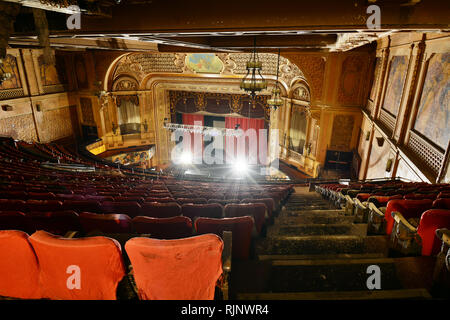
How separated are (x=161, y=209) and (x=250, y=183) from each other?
4789mm

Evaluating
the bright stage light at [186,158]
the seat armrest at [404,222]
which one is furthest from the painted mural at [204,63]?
the seat armrest at [404,222]

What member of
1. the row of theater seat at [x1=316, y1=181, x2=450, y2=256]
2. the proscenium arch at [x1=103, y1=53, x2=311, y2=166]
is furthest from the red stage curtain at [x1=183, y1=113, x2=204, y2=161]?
the row of theater seat at [x1=316, y1=181, x2=450, y2=256]

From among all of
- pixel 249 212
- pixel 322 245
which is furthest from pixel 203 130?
pixel 322 245

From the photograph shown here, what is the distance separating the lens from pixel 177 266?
1582 millimetres

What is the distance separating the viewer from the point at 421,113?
5648 mm

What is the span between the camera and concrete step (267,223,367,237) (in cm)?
308

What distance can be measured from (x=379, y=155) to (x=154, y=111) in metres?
12.6

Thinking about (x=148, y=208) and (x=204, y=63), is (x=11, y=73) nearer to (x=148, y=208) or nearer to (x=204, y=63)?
(x=204, y=63)

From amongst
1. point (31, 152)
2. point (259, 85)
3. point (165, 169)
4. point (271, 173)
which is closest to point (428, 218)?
point (259, 85)

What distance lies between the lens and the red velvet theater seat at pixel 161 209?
2.95 metres

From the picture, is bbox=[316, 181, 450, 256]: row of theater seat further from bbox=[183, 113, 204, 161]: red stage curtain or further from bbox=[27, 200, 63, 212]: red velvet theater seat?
bbox=[183, 113, 204, 161]: red stage curtain

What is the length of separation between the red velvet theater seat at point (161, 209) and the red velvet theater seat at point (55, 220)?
76 centimetres

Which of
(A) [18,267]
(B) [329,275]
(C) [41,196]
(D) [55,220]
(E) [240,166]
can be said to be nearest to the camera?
(A) [18,267]

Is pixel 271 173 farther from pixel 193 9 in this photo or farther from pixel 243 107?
pixel 193 9
